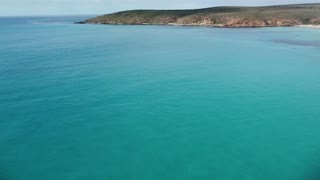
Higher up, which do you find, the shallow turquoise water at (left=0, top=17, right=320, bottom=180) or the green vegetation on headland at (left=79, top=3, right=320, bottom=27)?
the green vegetation on headland at (left=79, top=3, right=320, bottom=27)

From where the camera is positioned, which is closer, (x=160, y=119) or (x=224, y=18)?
(x=160, y=119)

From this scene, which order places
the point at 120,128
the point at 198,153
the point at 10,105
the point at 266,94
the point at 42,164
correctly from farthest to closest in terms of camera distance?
the point at 266,94
the point at 10,105
the point at 120,128
the point at 198,153
the point at 42,164

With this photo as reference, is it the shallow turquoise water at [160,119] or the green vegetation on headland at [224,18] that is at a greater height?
the green vegetation on headland at [224,18]

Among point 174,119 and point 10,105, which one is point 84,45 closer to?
point 10,105

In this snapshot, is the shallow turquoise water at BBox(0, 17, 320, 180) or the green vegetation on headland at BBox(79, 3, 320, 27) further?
the green vegetation on headland at BBox(79, 3, 320, 27)

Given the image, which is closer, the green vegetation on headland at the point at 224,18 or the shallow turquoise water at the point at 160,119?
the shallow turquoise water at the point at 160,119

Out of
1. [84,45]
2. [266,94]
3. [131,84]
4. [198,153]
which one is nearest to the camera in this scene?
[198,153]

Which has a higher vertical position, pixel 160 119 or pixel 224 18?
pixel 224 18

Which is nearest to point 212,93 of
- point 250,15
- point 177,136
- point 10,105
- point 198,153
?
point 177,136
